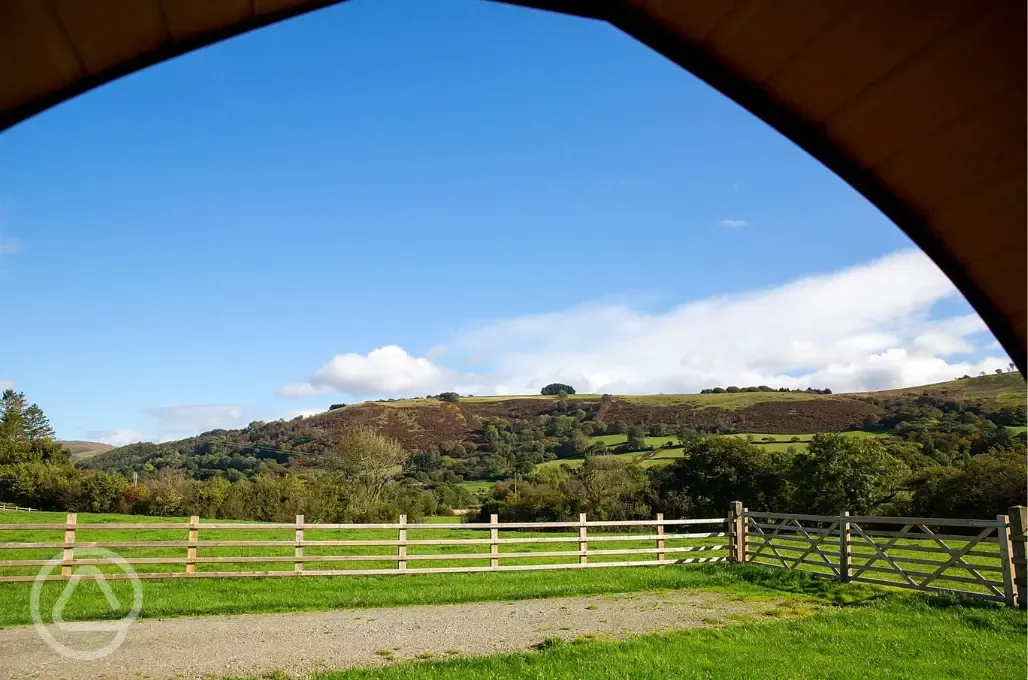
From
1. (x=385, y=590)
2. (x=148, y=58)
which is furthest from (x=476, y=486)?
(x=148, y=58)

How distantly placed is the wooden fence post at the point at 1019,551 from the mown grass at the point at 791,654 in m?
0.54

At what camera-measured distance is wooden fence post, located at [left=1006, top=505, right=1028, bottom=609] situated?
9.19 meters

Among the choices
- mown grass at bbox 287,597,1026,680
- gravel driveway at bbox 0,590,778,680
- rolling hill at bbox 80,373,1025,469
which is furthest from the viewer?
rolling hill at bbox 80,373,1025,469

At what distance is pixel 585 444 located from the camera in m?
64.0

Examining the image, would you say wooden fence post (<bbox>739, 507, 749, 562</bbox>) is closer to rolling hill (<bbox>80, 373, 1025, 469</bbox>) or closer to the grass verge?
the grass verge

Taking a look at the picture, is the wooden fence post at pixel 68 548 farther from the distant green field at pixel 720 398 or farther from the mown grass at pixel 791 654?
the distant green field at pixel 720 398

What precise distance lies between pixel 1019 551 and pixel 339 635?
957cm

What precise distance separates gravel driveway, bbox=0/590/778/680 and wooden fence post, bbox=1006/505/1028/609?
11.1 feet

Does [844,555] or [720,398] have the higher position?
[720,398]

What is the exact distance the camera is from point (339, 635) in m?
8.06

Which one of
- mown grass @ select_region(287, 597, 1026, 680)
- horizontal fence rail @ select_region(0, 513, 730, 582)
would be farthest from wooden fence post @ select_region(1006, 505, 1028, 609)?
horizontal fence rail @ select_region(0, 513, 730, 582)

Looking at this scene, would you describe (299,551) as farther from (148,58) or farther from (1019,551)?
(148,58)

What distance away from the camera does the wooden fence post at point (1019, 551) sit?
919cm

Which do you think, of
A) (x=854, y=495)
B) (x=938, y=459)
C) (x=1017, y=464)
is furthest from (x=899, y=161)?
(x=938, y=459)
